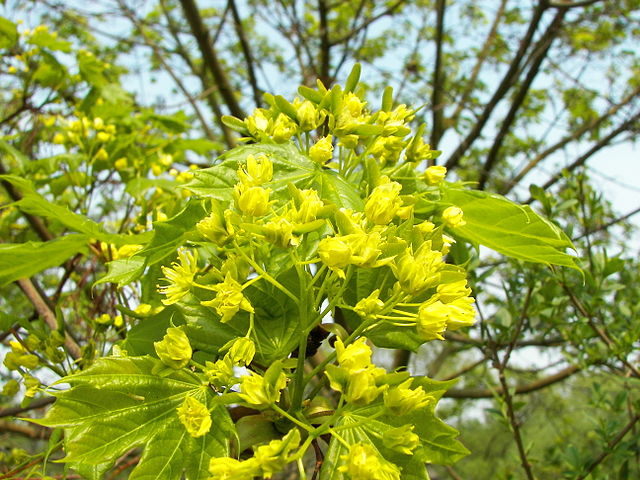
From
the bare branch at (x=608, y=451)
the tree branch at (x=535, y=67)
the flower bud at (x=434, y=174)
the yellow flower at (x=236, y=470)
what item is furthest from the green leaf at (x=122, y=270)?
the tree branch at (x=535, y=67)

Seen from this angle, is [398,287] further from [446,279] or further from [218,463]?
[218,463]

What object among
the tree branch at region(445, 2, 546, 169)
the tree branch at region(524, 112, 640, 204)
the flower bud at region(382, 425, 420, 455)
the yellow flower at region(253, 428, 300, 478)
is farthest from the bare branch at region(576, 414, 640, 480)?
the tree branch at region(445, 2, 546, 169)

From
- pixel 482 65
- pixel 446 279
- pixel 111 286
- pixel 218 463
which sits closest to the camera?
pixel 218 463

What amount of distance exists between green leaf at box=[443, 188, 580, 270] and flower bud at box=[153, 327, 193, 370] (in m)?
0.49

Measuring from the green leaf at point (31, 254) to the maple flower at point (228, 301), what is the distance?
1.84 feet

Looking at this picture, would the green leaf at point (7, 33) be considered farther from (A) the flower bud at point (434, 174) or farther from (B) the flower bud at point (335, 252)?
(B) the flower bud at point (335, 252)

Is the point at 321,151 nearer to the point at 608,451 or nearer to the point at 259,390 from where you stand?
the point at 259,390

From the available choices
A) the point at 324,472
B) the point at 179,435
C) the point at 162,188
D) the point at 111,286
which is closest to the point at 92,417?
the point at 179,435

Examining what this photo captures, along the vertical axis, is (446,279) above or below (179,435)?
above

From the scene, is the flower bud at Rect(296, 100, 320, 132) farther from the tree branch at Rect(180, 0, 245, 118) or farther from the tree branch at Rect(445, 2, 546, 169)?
Answer: the tree branch at Rect(445, 2, 546, 169)

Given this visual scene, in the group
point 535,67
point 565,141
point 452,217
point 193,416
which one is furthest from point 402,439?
point 565,141

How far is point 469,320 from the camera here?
0.69m

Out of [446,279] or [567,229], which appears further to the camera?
[567,229]

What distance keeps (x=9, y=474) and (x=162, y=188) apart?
101 cm
